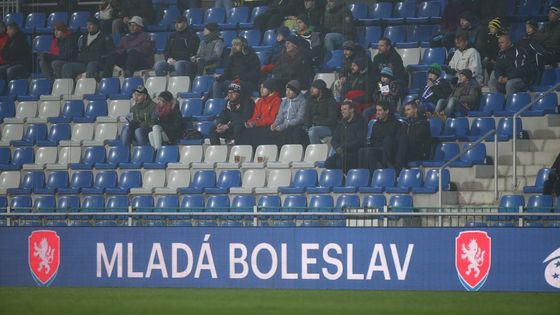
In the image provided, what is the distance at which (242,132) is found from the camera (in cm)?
1762

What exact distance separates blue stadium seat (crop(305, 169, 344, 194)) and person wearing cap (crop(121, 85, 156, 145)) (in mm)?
3379

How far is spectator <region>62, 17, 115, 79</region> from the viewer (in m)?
19.6

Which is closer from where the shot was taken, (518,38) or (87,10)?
(518,38)

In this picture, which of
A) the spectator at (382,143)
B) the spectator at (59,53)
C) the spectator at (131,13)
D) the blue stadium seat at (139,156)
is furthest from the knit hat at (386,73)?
the spectator at (59,53)

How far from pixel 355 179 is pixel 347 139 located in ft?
2.07

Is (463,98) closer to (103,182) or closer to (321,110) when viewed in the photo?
(321,110)

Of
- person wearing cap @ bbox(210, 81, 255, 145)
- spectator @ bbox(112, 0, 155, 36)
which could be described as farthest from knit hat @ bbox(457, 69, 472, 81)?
spectator @ bbox(112, 0, 155, 36)

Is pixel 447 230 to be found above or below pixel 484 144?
below

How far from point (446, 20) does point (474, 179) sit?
3426 mm

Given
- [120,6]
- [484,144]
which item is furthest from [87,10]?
[484,144]

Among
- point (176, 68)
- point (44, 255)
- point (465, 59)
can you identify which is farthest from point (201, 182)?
point (465, 59)

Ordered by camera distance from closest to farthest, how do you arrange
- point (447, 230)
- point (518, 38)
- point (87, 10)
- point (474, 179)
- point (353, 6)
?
1. point (447, 230)
2. point (474, 179)
3. point (518, 38)
4. point (353, 6)
5. point (87, 10)

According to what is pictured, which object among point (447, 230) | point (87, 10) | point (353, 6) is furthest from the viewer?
point (87, 10)

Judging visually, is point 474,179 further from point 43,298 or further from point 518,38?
point 43,298
